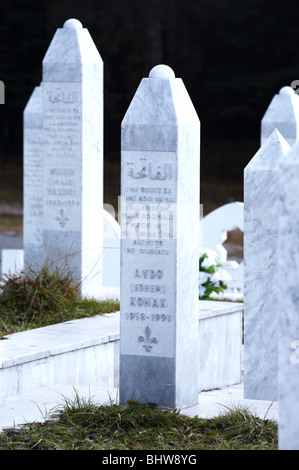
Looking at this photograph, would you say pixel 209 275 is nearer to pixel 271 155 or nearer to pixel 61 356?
pixel 61 356

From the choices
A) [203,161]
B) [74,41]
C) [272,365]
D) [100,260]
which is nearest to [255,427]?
[272,365]

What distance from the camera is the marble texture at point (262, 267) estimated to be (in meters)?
5.45

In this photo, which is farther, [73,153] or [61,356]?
[73,153]

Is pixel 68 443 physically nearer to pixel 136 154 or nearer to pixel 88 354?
pixel 136 154

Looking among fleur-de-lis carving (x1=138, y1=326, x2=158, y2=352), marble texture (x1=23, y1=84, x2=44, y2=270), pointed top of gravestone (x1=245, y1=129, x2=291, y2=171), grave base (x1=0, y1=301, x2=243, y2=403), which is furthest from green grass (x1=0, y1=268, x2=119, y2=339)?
marble texture (x1=23, y1=84, x2=44, y2=270)

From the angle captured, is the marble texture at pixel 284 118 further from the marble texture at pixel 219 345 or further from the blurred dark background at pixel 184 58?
the blurred dark background at pixel 184 58

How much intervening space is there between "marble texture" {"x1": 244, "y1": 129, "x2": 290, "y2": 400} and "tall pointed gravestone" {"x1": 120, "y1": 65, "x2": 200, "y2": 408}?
36 cm

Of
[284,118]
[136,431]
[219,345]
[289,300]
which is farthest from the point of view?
[284,118]


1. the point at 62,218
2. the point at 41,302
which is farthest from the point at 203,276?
the point at 41,302

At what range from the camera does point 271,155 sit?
5.49m

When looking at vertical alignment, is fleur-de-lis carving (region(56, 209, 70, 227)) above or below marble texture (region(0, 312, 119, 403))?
above

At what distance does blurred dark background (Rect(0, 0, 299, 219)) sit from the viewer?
83.0ft

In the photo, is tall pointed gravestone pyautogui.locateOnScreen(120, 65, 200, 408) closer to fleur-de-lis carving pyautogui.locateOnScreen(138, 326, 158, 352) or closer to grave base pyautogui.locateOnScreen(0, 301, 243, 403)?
fleur-de-lis carving pyautogui.locateOnScreen(138, 326, 158, 352)

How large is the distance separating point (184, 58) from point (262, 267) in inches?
843
